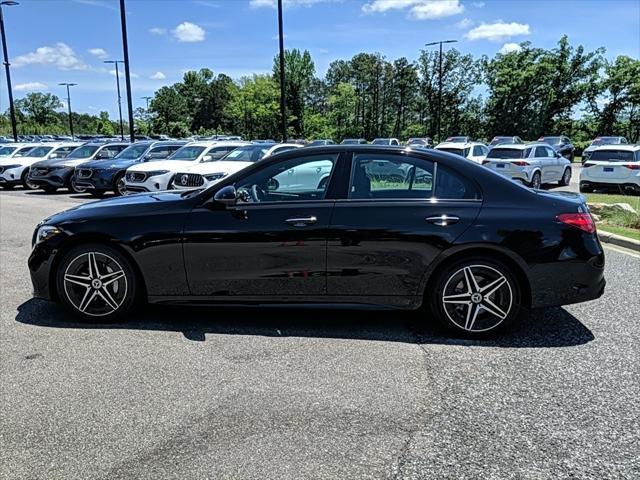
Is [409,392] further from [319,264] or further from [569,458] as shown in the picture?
[319,264]

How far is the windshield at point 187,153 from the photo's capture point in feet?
51.8

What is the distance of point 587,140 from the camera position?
5566cm

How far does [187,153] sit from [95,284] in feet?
38.8

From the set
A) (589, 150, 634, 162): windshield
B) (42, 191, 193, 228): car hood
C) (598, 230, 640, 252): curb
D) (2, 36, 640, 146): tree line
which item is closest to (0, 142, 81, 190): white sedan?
(42, 191, 193, 228): car hood

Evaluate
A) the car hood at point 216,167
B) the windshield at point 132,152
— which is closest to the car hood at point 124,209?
the car hood at point 216,167

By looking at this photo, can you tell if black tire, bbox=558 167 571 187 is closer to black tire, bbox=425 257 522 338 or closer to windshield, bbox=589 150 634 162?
windshield, bbox=589 150 634 162

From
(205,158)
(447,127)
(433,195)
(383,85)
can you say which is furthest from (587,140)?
(433,195)

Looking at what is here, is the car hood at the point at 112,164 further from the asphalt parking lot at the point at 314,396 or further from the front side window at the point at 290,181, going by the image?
the front side window at the point at 290,181

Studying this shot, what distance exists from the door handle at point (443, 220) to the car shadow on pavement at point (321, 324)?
919 mm

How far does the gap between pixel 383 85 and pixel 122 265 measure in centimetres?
8456

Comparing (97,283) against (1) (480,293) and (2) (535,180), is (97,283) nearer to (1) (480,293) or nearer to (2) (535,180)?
(1) (480,293)

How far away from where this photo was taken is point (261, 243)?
4484mm

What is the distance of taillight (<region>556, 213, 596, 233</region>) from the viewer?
4.45m

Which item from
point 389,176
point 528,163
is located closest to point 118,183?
point 528,163
